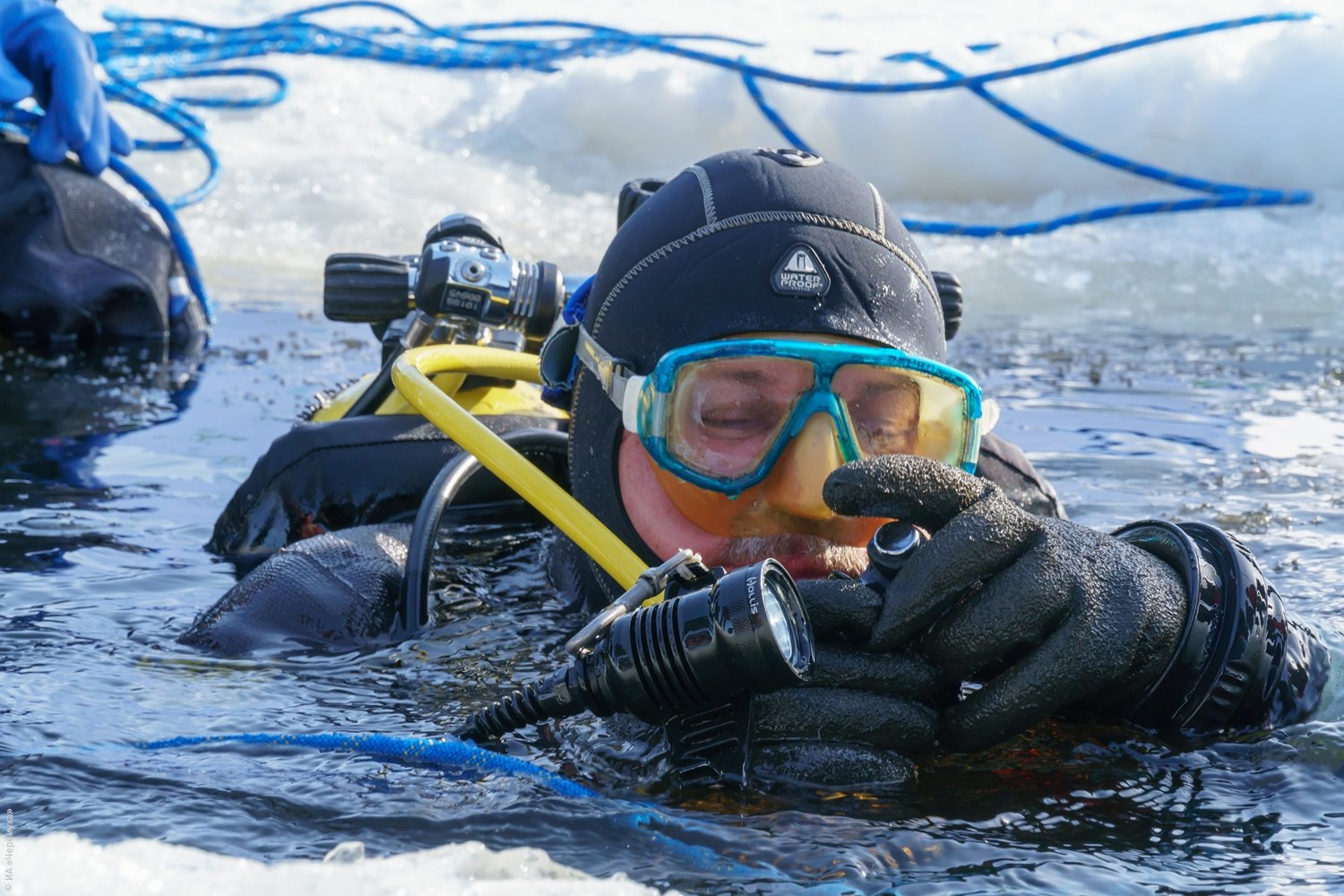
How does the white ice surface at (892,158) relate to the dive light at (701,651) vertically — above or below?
above

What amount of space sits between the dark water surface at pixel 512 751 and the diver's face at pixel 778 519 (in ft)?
1.09

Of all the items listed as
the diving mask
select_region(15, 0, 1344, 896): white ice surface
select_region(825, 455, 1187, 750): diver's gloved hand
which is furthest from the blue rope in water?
select_region(825, 455, 1187, 750): diver's gloved hand

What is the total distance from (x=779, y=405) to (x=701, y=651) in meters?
0.59

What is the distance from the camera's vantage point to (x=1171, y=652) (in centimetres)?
198

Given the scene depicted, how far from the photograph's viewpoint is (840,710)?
187cm

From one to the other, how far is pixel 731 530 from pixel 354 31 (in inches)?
395

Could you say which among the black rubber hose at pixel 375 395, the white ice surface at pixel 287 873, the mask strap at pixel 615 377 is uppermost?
the mask strap at pixel 615 377

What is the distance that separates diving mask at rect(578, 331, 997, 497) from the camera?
7.12 ft

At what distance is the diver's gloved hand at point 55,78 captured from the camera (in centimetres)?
543

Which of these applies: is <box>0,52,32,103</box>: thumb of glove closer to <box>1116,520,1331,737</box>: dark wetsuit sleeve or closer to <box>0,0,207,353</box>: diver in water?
<box>0,0,207,353</box>: diver in water

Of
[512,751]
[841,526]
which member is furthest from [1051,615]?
[512,751]

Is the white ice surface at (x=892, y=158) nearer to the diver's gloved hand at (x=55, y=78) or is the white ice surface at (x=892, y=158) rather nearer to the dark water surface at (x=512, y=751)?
the diver's gloved hand at (x=55, y=78)

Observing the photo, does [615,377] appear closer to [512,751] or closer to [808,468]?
[808,468]

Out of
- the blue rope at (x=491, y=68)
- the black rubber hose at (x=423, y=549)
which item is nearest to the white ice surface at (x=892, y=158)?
the blue rope at (x=491, y=68)
